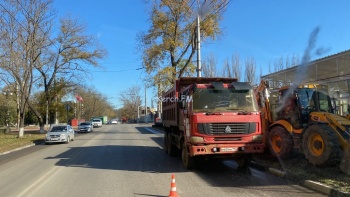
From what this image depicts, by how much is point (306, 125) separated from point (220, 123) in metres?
2.57

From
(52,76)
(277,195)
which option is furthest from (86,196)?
(52,76)

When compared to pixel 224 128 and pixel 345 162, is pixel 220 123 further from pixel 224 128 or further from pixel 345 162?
pixel 345 162

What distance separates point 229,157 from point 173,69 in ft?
79.2

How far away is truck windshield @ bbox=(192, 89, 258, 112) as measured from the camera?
11.4 meters

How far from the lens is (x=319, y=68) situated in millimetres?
15641

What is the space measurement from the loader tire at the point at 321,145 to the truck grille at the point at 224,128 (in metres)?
1.72

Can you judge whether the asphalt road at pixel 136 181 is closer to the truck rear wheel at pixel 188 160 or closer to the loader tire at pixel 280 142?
the truck rear wheel at pixel 188 160

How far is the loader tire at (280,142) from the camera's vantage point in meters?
12.1

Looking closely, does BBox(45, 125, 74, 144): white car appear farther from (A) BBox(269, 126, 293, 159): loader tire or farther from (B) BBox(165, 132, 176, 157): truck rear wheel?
(A) BBox(269, 126, 293, 159): loader tire

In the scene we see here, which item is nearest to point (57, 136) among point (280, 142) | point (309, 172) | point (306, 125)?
point (280, 142)

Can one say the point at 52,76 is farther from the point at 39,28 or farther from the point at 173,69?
the point at 173,69

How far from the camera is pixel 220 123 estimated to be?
11.1 metres


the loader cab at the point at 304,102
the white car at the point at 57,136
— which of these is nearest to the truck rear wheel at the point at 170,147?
the loader cab at the point at 304,102

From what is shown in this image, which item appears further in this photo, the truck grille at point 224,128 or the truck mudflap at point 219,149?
the truck grille at point 224,128
